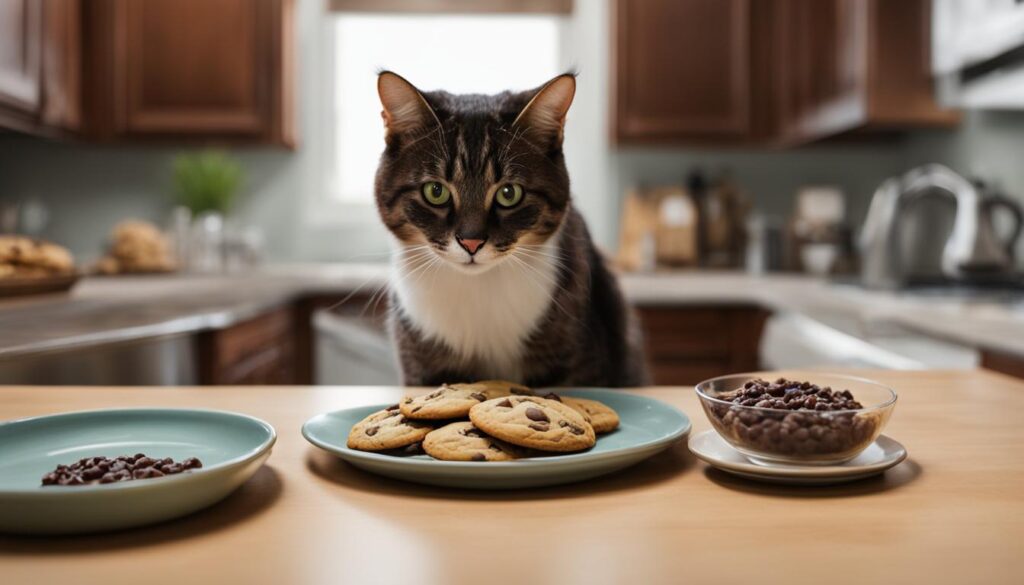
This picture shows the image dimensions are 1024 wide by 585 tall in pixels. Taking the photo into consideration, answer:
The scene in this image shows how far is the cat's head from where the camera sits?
1.03 meters

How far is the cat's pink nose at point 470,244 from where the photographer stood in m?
1.02

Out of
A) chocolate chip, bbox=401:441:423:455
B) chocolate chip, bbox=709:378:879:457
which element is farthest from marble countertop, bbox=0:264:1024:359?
chocolate chip, bbox=709:378:879:457

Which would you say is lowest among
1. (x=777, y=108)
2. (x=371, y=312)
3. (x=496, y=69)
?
(x=371, y=312)

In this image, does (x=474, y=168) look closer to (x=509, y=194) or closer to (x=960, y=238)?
(x=509, y=194)

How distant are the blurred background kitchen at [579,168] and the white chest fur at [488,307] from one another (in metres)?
0.87

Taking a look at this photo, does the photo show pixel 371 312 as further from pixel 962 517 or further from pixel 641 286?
pixel 962 517

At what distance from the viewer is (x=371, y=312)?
3.04m

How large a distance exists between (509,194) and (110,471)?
1.80ft

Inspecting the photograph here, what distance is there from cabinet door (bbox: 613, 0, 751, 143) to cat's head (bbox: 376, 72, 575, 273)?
2.62 metres

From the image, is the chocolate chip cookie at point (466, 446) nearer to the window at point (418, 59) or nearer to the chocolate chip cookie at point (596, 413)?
the chocolate chip cookie at point (596, 413)

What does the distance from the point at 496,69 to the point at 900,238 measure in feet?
6.74

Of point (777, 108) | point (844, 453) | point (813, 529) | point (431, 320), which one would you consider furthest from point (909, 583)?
point (777, 108)

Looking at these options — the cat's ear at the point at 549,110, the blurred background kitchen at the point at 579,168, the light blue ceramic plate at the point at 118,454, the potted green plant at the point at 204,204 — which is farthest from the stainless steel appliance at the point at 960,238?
the potted green plant at the point at 204,204

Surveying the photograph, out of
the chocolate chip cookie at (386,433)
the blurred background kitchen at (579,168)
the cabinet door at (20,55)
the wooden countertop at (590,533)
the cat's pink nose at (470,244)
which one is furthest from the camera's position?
the cabinet door at (20,55)
